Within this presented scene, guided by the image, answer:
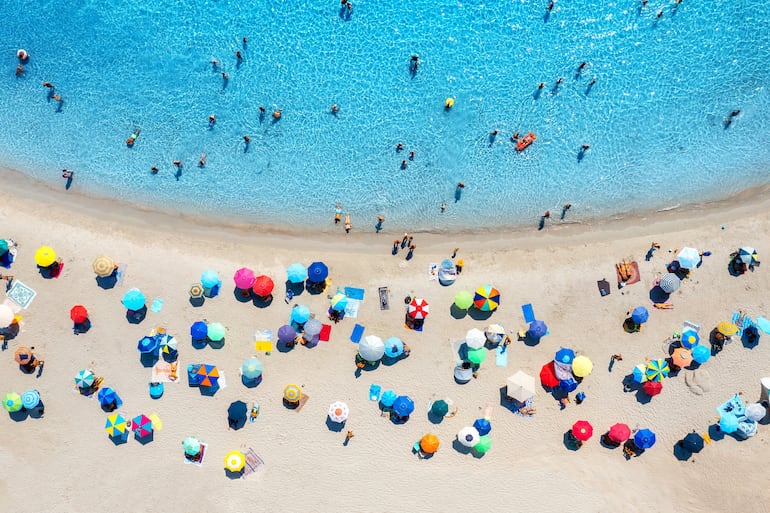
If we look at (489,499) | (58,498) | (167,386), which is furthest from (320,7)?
(58,498)

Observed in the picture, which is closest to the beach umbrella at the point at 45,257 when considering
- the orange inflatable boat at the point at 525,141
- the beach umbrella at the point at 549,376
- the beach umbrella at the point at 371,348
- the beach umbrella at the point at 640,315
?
the beach umbrella at the point at 371,348

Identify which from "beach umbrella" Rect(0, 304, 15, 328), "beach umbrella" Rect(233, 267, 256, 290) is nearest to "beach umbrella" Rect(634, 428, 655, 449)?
"beach umbrella" Rect(233, 267, 256, 290)

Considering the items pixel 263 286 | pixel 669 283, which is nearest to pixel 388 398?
pixel 263 286

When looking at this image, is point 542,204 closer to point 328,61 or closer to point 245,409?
point 328,61

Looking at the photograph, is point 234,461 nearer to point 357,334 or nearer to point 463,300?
point 357,334

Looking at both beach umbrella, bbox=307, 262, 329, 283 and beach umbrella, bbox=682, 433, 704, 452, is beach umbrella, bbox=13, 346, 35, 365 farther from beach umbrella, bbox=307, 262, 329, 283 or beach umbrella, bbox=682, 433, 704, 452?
beach umbrella, bbox=682, 433, 704, 452
